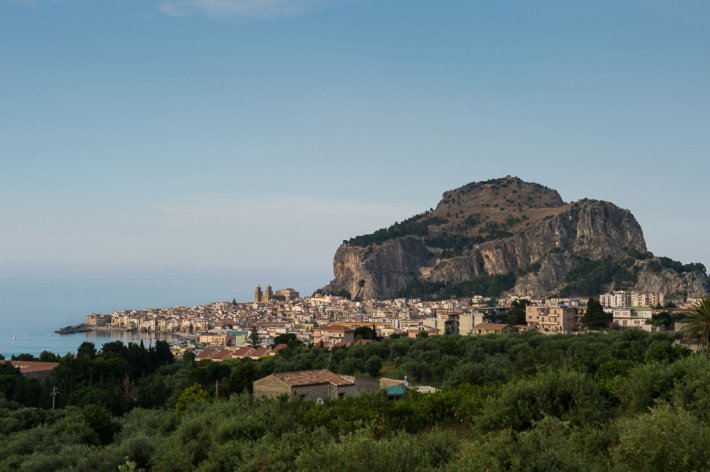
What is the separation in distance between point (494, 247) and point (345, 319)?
4393cm

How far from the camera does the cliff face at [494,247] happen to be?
466ft

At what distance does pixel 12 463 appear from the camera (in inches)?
757

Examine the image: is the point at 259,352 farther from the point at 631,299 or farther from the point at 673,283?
the point at 673,283

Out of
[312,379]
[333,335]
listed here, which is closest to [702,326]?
[312,379]

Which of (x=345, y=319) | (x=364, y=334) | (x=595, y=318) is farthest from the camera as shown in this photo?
(x=345, y=319)

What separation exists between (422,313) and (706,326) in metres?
81.6

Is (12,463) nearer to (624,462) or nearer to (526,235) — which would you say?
(624,462)

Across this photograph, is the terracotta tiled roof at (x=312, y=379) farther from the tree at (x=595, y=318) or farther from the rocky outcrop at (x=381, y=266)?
the rocky outcrop at (x=381, y=266)

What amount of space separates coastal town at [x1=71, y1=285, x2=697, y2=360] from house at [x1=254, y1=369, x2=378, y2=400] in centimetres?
2647

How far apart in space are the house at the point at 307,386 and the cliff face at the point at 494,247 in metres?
109

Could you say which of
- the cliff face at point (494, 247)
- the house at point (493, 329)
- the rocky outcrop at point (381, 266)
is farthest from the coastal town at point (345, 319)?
the cliff face at point (494, 247)

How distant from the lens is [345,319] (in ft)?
381

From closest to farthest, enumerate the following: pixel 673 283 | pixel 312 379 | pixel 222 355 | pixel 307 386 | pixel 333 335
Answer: pixel 307 386 < pixel 312 379 < pixel 222 355 < pixel 333 335 < pixel 673 283

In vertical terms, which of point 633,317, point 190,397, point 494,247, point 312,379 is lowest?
point 190,397
